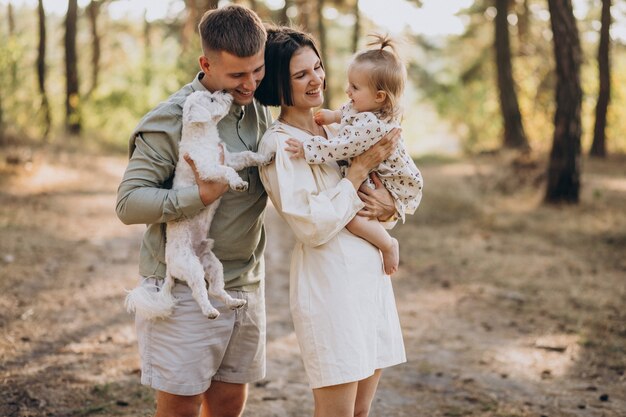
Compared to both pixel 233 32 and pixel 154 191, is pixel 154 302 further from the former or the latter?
pixel 233 32

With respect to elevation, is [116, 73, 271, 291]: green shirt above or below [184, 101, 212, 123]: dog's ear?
below

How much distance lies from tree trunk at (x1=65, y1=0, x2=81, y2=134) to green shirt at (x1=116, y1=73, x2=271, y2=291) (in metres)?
13.8

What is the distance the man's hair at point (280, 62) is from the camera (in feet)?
8.79

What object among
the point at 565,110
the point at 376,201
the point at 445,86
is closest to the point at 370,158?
the point at 376,201

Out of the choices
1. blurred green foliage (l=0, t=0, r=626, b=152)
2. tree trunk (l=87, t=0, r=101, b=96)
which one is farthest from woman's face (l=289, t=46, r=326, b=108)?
tree trunk (l=87, t=0, r=101, b=96)

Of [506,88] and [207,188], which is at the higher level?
[506,88]

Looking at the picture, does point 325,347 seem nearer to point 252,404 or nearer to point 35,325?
point 252,404

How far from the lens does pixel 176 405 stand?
2602 millimetres

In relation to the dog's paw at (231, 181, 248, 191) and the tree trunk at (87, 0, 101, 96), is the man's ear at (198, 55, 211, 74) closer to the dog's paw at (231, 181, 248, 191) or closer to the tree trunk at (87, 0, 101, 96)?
the dog's paw at (231, 181, 248, 191)

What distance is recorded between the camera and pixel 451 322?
19.5 ft

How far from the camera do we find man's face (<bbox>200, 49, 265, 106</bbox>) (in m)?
2.49

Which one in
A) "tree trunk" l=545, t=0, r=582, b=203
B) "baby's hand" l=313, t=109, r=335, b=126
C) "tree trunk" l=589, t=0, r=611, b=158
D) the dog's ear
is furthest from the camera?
"tree trunk" l=589, t=0, r=611, b=158

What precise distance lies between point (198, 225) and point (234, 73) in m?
0.58

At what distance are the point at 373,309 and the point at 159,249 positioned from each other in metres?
0.86
